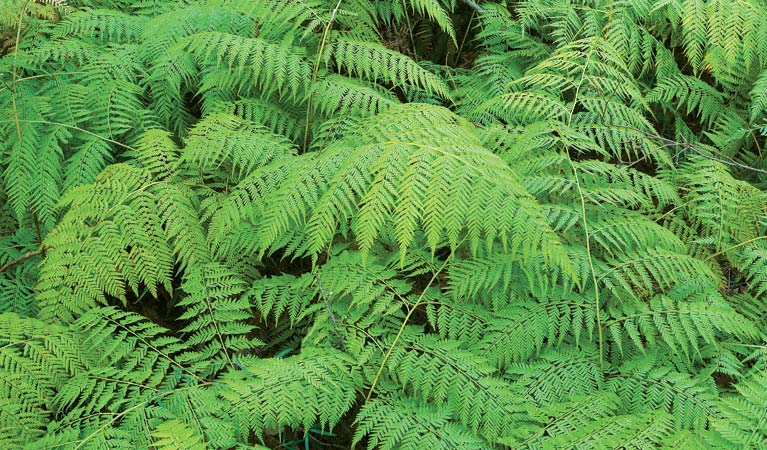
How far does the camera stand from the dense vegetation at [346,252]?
2156 mm

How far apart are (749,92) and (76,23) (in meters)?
3.71

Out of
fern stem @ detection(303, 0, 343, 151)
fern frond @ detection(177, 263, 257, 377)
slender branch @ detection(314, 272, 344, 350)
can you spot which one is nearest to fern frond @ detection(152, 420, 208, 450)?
fern frond @ detection(177, 263, 257, 377)

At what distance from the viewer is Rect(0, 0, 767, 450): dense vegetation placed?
7.07 feet

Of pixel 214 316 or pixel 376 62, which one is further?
pixel 376 62

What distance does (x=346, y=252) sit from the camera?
2.58 m

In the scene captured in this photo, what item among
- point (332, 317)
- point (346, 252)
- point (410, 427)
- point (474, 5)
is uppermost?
point (474, 5)

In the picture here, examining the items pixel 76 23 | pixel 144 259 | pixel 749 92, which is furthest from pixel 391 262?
pixel 749 92

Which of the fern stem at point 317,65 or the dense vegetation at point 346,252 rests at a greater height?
the fern stem at point 317,65

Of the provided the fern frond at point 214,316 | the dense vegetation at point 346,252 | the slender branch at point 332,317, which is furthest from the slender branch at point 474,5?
the fern frond at point 214,316

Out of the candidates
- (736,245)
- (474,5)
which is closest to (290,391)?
(736,245)

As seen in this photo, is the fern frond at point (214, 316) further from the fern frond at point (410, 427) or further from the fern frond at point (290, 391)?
the fern frond at point (410, 427)

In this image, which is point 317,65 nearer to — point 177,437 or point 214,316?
point 214,316

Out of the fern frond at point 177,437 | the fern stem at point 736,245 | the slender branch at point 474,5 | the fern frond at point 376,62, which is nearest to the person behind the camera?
the fern frond at point 177,437

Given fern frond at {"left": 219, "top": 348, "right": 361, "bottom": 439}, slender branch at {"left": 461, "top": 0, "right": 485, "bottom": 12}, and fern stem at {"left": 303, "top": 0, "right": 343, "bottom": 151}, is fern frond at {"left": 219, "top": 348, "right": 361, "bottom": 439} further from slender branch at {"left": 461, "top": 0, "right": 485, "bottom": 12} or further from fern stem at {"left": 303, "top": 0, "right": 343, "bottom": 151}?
slender branch at {"left": 461, "top": 0, "right": 485, "bottom": 12}
